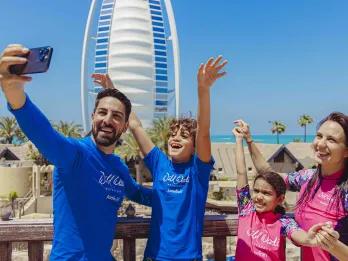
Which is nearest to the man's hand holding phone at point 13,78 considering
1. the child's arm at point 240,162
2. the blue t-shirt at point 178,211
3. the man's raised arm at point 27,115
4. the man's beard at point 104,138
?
the man's raised arm at point 27,115

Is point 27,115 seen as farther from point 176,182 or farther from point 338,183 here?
point 338,183

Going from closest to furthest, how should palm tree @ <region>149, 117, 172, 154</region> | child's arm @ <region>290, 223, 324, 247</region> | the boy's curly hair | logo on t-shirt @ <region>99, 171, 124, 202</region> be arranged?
child's arm @ <region>290, 223, 324, 247</region> → logo on t-shirt @ <region>99, 171, 124, 202</region> → the boy's curly hair → palm tree @ <region>149, 117, 172, 154</region>

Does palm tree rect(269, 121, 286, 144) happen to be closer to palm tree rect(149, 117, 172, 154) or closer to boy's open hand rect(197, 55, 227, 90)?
palm tree rect(149, 117, 172, 154)

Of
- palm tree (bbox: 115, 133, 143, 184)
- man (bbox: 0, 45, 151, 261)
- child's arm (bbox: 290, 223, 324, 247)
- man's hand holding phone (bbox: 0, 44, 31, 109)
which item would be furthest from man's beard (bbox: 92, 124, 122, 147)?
palm tree (bbox: 115, 133, 143, 184)

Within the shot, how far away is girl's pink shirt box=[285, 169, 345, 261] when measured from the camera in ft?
10.4

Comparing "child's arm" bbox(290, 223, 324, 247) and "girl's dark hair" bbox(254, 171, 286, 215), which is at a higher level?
"girl's dark hair" bbox(254, 171, 286, 215)

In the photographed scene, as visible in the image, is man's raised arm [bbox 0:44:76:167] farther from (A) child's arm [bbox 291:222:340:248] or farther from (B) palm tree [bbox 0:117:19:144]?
(B) palm tree [bbox 0:117:19:144]

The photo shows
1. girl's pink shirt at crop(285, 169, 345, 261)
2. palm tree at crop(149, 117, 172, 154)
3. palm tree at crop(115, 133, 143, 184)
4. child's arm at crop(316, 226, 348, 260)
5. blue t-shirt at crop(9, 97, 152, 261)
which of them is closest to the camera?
child's arm at crop(316, 226, 348, 260)

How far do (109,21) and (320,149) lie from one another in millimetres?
75036

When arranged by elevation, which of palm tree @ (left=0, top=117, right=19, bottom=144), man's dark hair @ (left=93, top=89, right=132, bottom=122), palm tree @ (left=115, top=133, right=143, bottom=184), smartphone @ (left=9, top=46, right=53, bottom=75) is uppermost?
palm tree @ (left=0, top=117, right=19, bottom=144)

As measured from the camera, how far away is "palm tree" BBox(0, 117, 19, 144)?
66.4 m

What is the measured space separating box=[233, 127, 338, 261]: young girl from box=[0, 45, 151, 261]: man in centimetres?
90

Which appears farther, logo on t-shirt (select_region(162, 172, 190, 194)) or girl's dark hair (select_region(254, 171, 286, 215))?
girl's dark hair (select_region(254, 171, 286, 215))

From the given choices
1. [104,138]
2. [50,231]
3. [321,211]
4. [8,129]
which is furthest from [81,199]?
[8,129]
